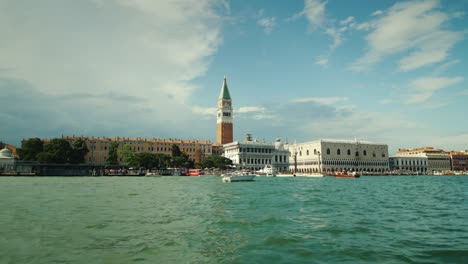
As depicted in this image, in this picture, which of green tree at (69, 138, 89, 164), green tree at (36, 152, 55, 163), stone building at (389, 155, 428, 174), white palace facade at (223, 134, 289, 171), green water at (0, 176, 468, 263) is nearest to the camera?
green water at (0, 176, 468, 263)

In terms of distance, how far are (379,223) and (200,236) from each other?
18.7 ft

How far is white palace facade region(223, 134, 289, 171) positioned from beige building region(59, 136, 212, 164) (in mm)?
8120

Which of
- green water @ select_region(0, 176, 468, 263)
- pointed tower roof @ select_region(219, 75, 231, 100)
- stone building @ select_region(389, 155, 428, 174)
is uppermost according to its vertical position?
pointed tower roof @ select_region(219, 75, 231, 100)

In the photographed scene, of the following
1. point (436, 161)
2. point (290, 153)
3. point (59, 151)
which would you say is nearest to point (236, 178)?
point (59, 151)

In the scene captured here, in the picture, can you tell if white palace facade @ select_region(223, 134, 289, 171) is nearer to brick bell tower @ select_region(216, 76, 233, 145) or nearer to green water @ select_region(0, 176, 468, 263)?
brick bell tower @ select_region(216, 76, 233, 145)

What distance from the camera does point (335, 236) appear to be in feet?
31.0

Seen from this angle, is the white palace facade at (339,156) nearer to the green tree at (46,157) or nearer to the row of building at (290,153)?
the row of building at (290,153)

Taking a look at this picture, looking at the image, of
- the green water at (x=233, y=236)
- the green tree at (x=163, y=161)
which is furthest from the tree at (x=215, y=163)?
the green water at (x=233, y=236)

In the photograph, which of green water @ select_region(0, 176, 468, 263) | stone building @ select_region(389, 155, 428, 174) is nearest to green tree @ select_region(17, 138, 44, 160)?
green water @ select_region(0, 176, 468, 263)

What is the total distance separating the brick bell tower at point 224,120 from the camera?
388ft

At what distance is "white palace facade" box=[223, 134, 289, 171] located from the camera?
103125 mm

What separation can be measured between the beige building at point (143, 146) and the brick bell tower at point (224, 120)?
6146 millimetres

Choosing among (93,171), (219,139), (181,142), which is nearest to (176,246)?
(93,171)

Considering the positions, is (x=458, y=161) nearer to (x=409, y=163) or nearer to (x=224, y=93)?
(x=409, y=163)
